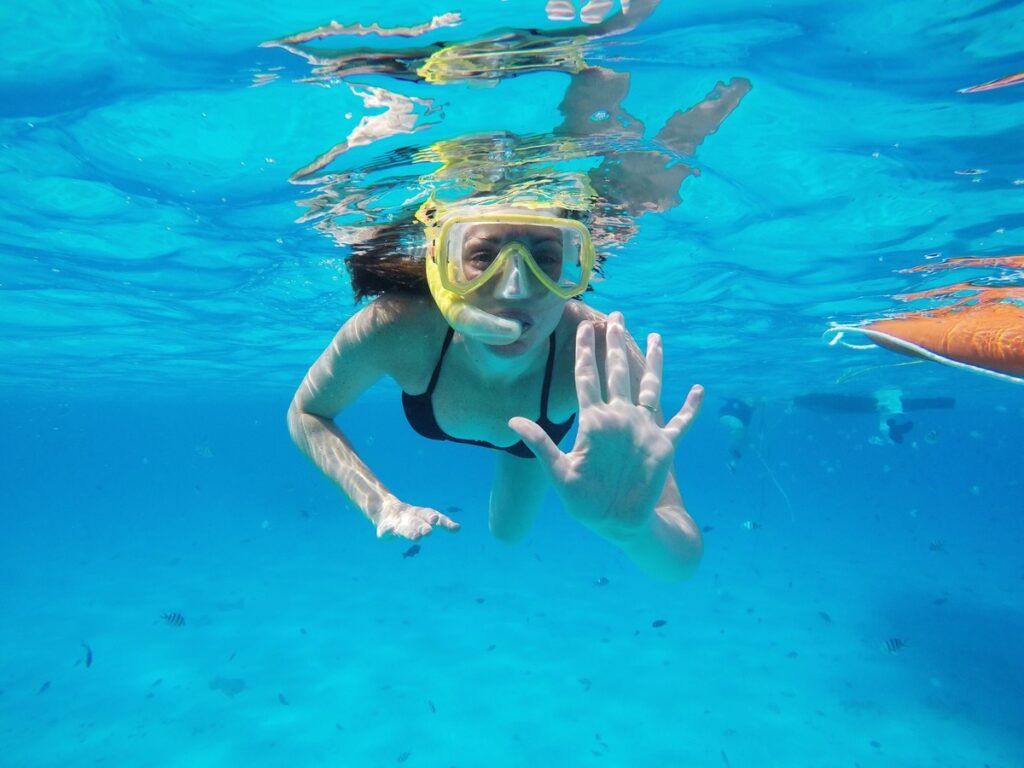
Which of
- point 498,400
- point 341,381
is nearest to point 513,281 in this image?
point 498,400

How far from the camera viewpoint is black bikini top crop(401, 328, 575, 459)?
5043 millimetres

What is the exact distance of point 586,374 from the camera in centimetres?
336

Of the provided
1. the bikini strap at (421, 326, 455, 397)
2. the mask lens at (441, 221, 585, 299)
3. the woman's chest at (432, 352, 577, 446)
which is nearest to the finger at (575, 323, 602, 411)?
the mask lens at (441, 221, 585, 299)

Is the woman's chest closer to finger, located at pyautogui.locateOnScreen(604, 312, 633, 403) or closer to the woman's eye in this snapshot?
the woman's eye

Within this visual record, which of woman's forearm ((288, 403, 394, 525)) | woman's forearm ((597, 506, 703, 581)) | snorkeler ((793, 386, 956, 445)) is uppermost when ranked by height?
woman's forearm ((288, 403, 394, 525))

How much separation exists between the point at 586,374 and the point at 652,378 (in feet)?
1.51

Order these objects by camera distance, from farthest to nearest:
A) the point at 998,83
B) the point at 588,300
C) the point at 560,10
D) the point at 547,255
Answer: the point at 588,300 < the point at 998,83 < the point at 560,10 < the point at 547,255

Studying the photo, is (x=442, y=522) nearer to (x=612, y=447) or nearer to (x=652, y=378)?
(x=612, y=447)

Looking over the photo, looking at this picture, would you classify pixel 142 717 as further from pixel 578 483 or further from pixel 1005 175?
pixel 1005 175

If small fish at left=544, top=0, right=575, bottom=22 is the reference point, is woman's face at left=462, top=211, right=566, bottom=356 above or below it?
below

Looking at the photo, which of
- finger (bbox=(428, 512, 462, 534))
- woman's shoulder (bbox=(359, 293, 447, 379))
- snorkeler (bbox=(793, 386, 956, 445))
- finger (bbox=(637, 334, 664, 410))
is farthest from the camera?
snorkeler (bbox=(793, 386, 956, 445))

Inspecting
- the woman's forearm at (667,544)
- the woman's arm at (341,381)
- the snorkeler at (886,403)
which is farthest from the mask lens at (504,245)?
the snorkeler at (886,403)

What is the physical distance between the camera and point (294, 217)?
11609 mm

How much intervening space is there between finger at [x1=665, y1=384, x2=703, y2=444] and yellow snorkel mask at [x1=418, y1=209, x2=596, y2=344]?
105cm
